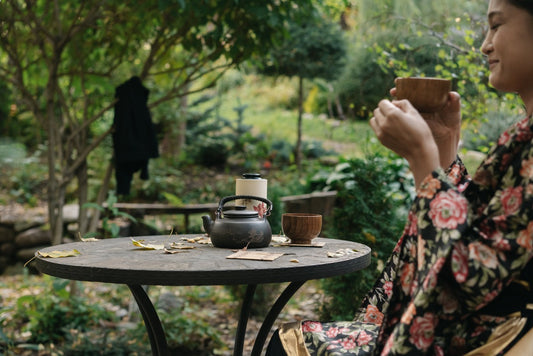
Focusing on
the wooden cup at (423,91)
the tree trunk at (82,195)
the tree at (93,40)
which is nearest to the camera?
the wooden cup at (423,91)

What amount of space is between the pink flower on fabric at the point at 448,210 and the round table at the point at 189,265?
0.56 meters

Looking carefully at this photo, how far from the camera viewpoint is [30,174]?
7.80 m

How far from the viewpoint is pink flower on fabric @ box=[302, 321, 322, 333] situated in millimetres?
1505

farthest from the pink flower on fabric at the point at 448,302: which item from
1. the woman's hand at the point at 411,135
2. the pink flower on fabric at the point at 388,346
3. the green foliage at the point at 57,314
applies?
the green foliage at the point at 57,314

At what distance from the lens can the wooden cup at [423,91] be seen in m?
1.26

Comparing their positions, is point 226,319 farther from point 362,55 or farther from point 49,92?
point 362,55

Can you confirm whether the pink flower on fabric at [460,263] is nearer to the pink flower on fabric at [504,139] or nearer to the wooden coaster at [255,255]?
the pink flower on fabric at [504,139]

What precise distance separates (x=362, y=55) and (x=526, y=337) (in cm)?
544

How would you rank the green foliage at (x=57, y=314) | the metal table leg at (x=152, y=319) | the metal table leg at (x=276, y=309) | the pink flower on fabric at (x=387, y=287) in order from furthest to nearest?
the green foliage at (x=57, y=314) → the metal table leg at (x=276, y=309) → the metal table leg at (x=152, y=319) → the pink flower on fabric at (x=387, y=287)

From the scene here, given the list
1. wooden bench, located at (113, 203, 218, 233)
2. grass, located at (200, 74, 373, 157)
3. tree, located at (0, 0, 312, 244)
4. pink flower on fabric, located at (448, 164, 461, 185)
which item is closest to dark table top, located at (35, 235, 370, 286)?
pink flower on fabric, located at (448, 164, 461, 185)

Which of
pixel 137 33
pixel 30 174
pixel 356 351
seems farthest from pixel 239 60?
pixel 30 174

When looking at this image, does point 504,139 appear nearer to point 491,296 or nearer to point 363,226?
point 491,296

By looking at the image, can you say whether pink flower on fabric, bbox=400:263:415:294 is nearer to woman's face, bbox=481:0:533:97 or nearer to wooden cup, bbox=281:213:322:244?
woman's face, bbox=481:0:533:97

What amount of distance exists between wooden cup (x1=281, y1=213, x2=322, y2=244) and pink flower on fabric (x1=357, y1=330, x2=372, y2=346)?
0.59 m
